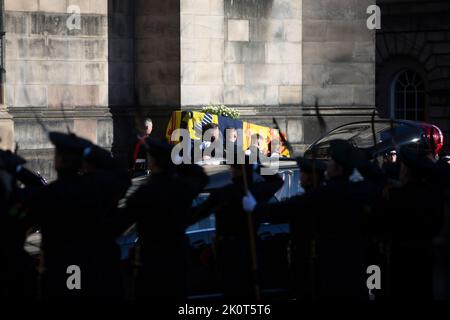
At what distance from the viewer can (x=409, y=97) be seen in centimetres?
3366

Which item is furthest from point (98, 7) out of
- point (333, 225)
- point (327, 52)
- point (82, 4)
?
point (333, 225)

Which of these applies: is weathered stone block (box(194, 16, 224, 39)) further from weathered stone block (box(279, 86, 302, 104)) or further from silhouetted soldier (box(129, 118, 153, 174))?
silhouetted soldier (box(129, 118, 153, 174))

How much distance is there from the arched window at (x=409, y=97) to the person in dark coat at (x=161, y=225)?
77.7 ft

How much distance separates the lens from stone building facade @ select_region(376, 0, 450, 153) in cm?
3312

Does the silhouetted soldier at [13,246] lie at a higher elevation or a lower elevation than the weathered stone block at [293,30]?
lower

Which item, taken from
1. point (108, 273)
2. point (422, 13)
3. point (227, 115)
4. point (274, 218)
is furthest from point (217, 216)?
point (422, 13)

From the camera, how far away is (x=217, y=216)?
1083 centimetres

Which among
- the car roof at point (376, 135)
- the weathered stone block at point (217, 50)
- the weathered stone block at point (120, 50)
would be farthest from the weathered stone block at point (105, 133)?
the car roof at point (376, 135)

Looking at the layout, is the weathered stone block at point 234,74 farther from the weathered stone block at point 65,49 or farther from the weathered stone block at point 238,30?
the weathered stone block at point 65,49

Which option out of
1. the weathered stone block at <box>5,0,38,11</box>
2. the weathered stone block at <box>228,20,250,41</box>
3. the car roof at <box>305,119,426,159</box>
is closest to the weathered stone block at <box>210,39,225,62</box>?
the weathered stone block at <box>228,20,250,41</box>

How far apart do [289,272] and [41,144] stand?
10.4m

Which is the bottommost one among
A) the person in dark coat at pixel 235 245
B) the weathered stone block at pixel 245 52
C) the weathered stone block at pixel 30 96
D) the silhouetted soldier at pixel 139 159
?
the person in dark coat at pixel 235 245

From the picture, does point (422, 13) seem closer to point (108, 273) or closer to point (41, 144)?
point (41, 144)

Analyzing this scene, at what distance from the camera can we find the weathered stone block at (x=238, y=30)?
22.7 m
